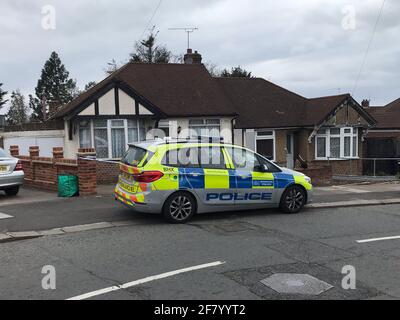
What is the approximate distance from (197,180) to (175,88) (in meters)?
12.5

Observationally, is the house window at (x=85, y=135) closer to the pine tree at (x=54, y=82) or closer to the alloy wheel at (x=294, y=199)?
the alloy wheel at (x=294, y=199)

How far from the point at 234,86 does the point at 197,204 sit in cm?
1585

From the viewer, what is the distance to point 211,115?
2014 centimetres

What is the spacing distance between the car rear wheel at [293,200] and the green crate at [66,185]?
541 cm

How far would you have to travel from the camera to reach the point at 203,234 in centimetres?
828

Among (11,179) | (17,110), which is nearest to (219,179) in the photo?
(11,179)

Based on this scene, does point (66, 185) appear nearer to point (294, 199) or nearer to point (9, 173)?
point (9, 173)

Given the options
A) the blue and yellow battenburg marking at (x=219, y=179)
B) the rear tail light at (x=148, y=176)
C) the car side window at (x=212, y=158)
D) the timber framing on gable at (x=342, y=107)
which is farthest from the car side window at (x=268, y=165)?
the timber framing on gable at (x=342, y=107)

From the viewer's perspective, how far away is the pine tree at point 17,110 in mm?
58969

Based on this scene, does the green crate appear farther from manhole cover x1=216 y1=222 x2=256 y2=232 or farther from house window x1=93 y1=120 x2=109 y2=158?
house window x1=93 y1=120 x2=109 y2=158

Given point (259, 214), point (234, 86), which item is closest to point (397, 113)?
point (234, 86)
